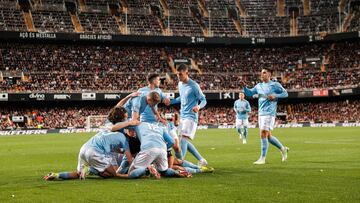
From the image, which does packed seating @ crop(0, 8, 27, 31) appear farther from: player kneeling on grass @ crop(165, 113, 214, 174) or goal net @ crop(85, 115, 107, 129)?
player kneeling on grass @ crop(165, 113, 214, 174)

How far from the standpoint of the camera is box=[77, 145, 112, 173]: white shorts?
11.7 metres

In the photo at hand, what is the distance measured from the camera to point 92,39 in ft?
214

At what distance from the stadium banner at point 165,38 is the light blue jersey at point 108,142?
174 feet

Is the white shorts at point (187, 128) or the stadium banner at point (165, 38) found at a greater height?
the stadium banner at point (165, 38)

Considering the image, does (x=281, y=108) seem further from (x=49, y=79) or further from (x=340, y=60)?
(x=49, y=79)

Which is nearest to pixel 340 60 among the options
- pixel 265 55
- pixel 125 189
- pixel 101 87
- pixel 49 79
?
pixel 265 55

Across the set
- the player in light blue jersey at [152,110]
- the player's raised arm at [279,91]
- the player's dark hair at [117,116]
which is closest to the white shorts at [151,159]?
the player's dark hair at [117,116]

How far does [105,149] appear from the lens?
11.8 metres

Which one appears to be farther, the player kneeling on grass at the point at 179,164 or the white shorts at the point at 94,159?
the player kneeling on grass at the point at 179,164

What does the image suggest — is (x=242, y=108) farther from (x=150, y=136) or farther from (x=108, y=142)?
(x=108, y=142)

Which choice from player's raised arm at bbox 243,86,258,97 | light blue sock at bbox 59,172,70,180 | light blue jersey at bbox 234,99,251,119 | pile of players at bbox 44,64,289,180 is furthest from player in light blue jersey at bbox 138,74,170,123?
light blue jersey at bbox 234,99,251,119

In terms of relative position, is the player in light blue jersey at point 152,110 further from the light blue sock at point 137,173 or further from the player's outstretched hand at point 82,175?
the player's outstretched hand at point 82,175

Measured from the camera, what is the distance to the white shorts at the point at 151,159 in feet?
37.8

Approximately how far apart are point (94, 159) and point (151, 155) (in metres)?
1.20
